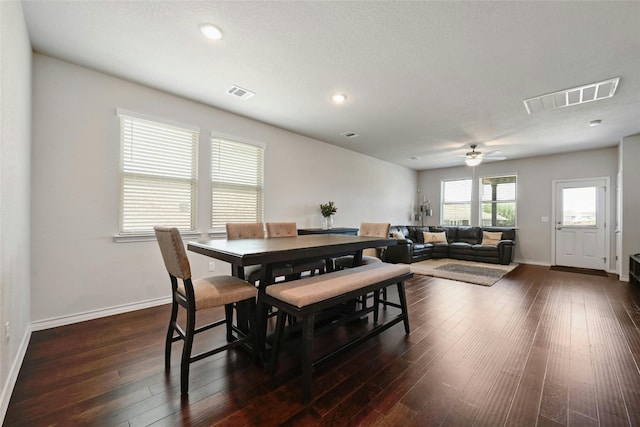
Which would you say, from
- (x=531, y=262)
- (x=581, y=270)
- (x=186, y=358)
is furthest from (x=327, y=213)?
(x=581, y=270)

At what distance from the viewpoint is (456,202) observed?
7953mm

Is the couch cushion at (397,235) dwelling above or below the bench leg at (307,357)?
above

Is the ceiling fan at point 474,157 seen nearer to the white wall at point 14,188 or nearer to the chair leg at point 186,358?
the chair leg at point 186,358

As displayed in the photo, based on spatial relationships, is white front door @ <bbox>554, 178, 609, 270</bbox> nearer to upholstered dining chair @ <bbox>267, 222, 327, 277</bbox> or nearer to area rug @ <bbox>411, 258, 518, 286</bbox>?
area rug @ <bbox>411, 258, 518, 286</bbox>

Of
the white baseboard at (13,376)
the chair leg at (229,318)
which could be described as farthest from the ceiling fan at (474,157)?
the white baseboard at (13,376)

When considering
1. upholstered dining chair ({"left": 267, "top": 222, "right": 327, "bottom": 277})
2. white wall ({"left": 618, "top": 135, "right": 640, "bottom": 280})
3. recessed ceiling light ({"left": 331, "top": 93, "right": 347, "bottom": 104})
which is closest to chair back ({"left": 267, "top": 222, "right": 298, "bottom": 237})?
upholstered dining chair ({"left": 267, "top": 222, "right": 327, "bottom": 277})

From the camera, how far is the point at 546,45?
7.59 feet

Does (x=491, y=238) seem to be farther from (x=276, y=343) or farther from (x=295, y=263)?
(x=276, y=343)

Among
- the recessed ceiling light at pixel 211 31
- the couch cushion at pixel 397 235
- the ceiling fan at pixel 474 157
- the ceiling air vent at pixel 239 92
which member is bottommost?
the couch cushion at pixel 397 235

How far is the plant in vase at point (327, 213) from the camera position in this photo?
17.1 feet

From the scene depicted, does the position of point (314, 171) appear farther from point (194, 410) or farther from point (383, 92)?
point (194, 410)

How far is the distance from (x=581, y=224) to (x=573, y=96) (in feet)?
14.1

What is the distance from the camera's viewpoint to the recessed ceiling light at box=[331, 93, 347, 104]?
3.38 m

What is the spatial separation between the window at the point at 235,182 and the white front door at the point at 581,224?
694cm
